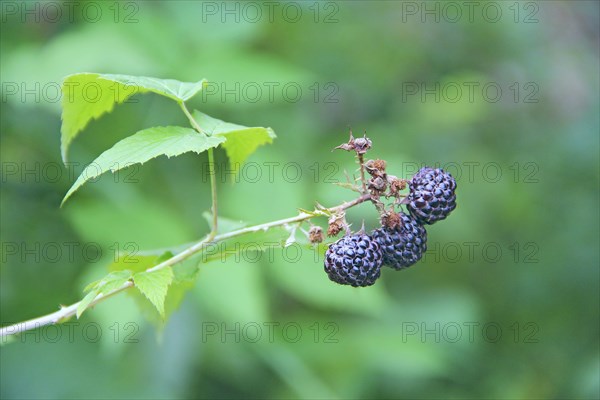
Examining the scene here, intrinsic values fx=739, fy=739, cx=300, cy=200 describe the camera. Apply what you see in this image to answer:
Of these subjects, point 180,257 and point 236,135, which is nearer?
point 180,257

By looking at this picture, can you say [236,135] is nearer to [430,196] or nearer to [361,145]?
[361,145]

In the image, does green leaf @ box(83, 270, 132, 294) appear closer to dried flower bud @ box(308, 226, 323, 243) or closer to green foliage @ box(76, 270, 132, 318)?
green foliage @ box(76, 270, 132, 318)

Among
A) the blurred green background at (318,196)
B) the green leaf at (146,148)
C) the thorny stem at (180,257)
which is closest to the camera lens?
the green leaf at (146,148)

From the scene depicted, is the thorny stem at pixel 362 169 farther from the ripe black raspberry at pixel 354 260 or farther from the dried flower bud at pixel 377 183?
the ripe black raspberry at pixel 354 260

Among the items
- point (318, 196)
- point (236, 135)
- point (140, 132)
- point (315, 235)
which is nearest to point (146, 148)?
point (140, 132)

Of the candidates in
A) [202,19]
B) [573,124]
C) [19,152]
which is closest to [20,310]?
[19,152]

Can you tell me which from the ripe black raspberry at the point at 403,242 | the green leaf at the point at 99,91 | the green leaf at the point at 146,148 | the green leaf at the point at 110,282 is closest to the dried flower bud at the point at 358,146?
the ripe black raspberry at the point at 403,242

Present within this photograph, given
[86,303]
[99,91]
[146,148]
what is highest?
[99,91]
